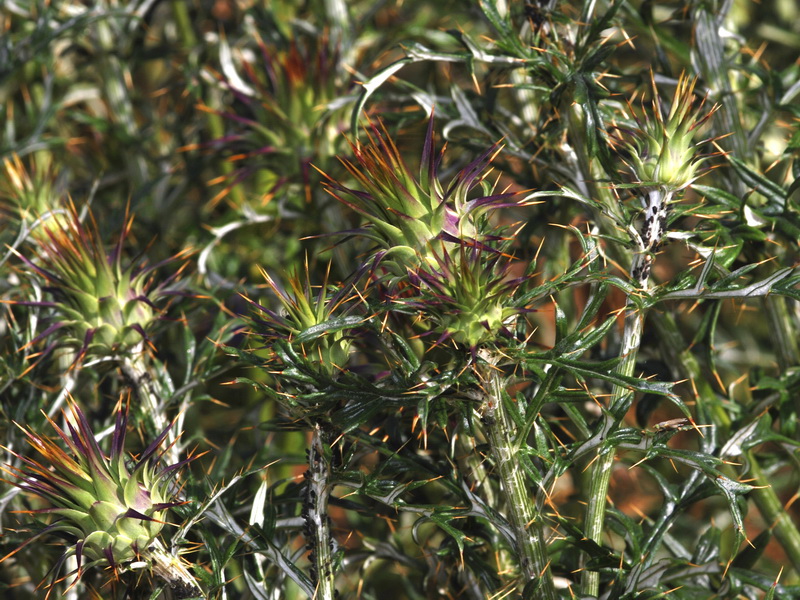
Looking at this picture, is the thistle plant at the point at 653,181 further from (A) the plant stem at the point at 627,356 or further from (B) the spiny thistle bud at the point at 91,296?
(B) the spiny thistle bud at the point at 91,296

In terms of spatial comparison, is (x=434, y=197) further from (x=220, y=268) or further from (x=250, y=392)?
(x=250, y=392)

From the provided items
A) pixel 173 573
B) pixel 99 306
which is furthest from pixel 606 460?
pixel 99 306

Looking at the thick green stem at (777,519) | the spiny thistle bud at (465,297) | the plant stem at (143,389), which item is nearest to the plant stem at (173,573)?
the plant stem at (143,389)

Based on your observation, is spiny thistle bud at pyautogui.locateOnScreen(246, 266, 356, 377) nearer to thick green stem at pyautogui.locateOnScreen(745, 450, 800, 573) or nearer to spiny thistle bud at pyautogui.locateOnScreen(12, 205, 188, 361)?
spiny thistle bud at pyautogui.locateOnScreen(12, 205, 188, 361)

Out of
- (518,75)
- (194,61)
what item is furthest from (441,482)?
(194,61)

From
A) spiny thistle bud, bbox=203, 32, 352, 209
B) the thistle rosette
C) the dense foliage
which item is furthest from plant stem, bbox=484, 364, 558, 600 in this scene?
spiny thistle bud, bbox=203, 32, 352, 209

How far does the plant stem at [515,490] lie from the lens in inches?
24.8

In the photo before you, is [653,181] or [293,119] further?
[293,119]

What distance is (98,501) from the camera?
1.98 ft

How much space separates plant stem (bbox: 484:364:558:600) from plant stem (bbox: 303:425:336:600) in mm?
138

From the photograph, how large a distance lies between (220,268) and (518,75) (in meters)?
0.49

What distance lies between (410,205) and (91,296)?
1.17 feet

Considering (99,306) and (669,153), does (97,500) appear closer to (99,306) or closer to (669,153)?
(99,306)

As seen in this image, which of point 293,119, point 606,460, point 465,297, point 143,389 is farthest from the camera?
point 293,119
